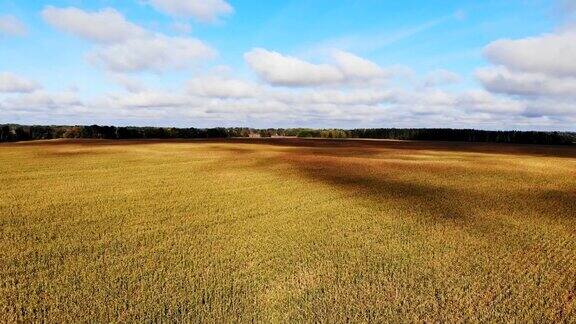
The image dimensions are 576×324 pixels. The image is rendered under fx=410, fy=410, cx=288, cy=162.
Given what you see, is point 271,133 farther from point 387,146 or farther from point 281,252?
point 281,252

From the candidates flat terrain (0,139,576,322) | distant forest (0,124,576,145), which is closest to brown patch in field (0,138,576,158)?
distant forest (0,124,576,145)

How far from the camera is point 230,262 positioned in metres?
13.2

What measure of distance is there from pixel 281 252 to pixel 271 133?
119414 mm

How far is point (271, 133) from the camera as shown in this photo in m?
133

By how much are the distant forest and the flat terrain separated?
7849cm

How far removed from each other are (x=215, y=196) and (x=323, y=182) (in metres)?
7.82

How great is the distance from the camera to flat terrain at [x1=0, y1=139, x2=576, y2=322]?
35.3ft

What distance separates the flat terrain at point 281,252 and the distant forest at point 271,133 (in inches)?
3090

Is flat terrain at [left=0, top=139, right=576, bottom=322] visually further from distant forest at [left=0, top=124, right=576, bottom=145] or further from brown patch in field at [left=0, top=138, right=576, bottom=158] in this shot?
distant forest at [left=0, top=124, right=576, bottom=145]

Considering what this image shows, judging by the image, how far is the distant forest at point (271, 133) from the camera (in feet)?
313

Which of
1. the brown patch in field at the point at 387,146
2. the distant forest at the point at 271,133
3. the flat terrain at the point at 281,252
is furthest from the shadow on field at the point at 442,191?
the distant forest at the point at 271,133

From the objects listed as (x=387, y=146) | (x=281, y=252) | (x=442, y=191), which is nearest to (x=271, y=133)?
(x=387, y=146)

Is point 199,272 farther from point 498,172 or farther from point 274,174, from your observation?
point 498,172

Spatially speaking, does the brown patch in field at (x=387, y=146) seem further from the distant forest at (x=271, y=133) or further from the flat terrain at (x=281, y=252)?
the flat terrain at (x=281, y=252)
